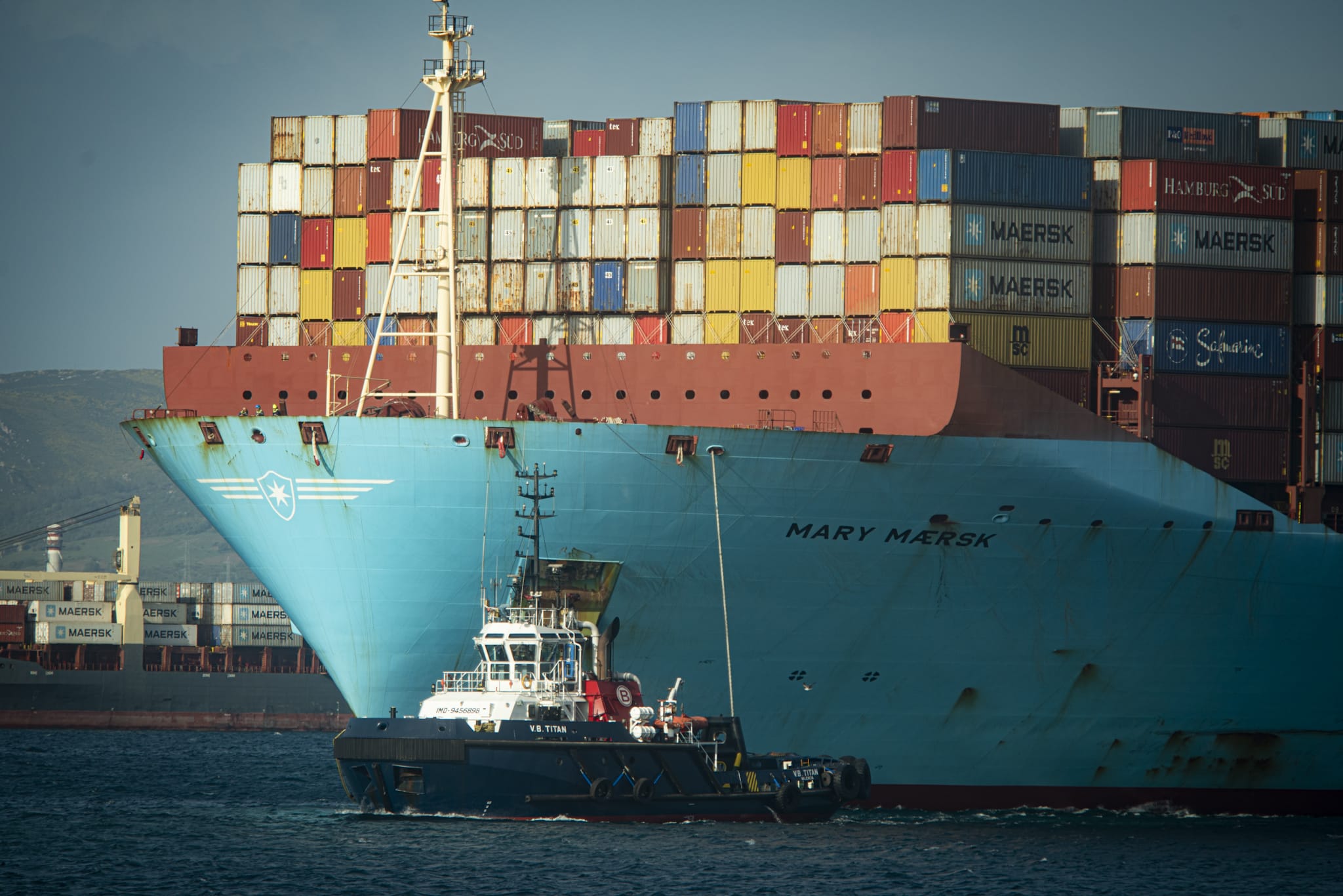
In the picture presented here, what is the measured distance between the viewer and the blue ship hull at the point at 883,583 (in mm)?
37375

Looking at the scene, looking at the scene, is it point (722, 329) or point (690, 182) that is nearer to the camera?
point (722, 329)

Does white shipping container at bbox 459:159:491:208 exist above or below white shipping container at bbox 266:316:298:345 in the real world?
above

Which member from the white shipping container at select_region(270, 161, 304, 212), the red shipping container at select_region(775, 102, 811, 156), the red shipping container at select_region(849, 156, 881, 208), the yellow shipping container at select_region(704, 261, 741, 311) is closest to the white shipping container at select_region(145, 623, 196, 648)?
the white shipping container at select_region(270, 161, 304, 212)

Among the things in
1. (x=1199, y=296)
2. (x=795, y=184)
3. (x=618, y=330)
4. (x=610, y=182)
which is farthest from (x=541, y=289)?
(x=1199, y=296)

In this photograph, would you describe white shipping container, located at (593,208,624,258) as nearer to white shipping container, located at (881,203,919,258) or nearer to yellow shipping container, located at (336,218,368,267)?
yellow shipping container, located at (336,218,368,267)

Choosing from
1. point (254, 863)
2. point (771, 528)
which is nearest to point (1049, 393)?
point (771, 528)

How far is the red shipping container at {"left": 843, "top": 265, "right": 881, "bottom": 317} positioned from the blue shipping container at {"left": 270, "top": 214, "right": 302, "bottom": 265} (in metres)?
14.5

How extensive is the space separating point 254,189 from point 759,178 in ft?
44.4

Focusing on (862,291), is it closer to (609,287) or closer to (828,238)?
(828,238)

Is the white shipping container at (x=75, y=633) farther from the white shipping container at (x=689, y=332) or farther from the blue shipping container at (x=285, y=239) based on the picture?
→ the white shipping container at (x=689, y=332)

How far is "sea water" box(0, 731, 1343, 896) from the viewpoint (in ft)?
98.9

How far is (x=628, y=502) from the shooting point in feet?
123

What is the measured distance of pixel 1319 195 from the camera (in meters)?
45.0

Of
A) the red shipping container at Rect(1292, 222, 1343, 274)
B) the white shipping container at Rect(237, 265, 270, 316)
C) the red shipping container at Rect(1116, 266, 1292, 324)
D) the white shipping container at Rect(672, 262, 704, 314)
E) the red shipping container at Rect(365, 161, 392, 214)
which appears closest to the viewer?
the white shipping container at Rect(672, 262, 704, 314)
